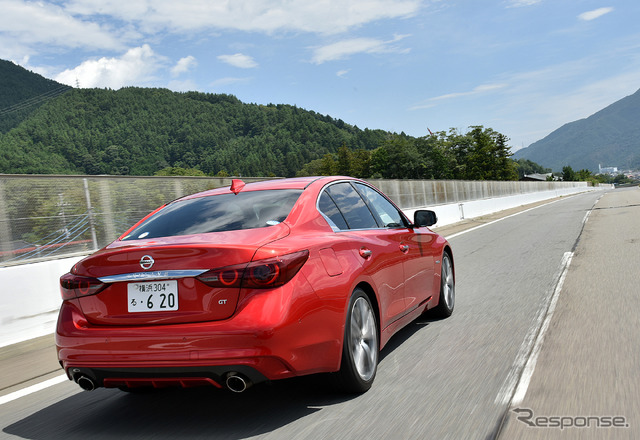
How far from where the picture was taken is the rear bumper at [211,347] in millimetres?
3391

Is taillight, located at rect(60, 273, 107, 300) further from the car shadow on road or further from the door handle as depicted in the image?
the door handle

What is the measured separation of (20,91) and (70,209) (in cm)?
18802

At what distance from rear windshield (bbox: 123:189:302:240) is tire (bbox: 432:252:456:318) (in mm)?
2580

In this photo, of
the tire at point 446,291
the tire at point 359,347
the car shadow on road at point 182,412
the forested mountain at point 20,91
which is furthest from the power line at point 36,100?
the tire at point 359,347

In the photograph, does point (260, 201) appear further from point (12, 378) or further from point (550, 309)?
point (550, 309)

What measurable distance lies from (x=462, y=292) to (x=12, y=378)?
17.1 feet

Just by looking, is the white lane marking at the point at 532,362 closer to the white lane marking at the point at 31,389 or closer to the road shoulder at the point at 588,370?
the road shoulder at the point at 588,370

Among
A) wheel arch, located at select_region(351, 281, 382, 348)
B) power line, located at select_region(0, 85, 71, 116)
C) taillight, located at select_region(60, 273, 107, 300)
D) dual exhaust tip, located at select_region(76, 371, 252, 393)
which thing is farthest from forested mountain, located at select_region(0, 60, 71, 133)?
dual exhaust tip, located at select_region(76, 371, 252, 393)

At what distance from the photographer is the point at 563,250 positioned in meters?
12.3

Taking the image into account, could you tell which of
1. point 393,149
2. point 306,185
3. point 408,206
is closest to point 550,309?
point 306,185

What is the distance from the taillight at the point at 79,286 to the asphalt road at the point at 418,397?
0.83m

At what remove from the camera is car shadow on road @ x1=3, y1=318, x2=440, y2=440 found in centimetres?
368

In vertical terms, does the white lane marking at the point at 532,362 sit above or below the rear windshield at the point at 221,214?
below

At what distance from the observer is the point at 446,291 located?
6.56 m
